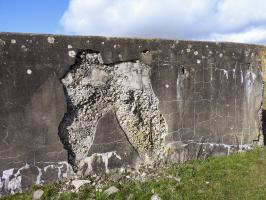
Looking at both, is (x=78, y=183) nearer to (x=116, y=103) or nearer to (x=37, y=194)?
(x=37, y=194)

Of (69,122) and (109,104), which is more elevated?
(109,104)

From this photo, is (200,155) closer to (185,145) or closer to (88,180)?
(185,145)

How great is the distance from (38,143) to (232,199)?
2.95 m

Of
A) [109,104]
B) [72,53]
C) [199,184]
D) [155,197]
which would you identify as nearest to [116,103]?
[109,104]

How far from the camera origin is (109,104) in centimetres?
694

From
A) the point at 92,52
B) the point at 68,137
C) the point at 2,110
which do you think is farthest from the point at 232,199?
the point at 2,110

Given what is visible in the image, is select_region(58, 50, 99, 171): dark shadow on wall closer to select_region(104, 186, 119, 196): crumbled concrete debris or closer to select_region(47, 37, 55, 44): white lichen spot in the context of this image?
select_region(47, 37, 55, 44): white lichen spot

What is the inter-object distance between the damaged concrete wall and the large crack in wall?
0.02 m

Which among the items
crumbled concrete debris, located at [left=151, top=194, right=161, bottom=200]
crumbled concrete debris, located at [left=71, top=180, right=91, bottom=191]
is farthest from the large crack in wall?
crumbled concrete debris, located at [left=151, top=194, right=161, bottom=200]

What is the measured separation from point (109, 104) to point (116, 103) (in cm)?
12

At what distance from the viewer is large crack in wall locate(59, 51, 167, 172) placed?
6.65 meters

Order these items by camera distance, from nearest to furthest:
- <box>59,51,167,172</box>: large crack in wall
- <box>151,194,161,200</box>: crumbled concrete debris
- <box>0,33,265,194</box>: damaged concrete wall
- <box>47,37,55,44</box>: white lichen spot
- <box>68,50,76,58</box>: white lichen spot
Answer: <box>151,194,161,200</box>: crumbled concrete debris, <box>0,33,265,194</box>: damaged concrete wall, <box>47,37,55,44</box>: white lichen spot, <box>68,50,76,58</box>: white lichen spot, <box>59,51,167,172</box>: large crack in wall

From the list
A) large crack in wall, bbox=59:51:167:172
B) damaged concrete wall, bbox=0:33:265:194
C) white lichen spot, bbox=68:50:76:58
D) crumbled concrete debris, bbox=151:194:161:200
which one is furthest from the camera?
large crack in wall, bbox=59:51:167:172

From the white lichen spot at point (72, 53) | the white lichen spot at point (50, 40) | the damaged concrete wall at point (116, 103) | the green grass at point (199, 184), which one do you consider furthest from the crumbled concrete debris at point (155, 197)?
the white lichen spot at point (50, 40)
